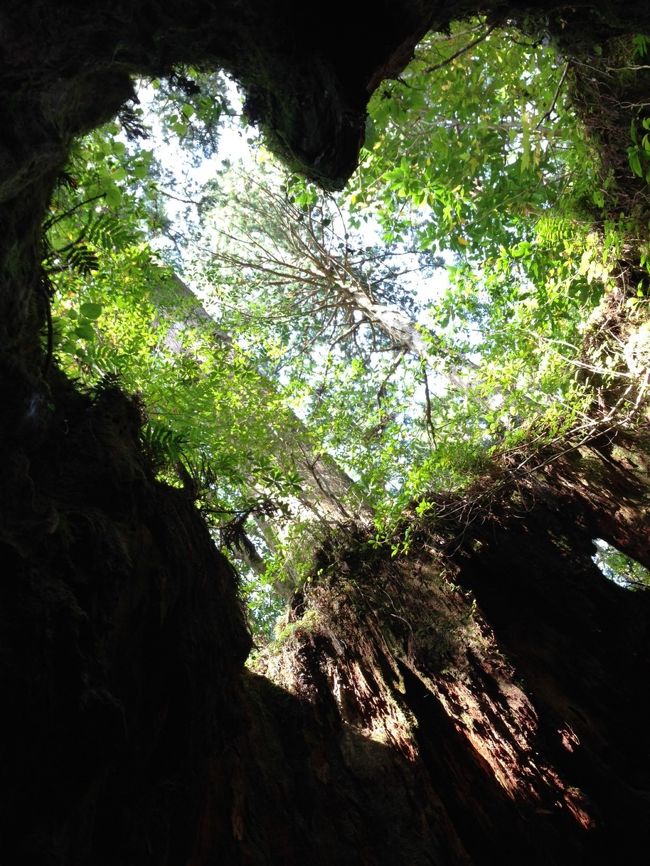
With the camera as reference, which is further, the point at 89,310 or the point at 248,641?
the point at 248,641

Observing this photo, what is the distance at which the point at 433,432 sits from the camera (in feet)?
25.6

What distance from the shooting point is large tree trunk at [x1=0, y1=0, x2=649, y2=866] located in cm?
222

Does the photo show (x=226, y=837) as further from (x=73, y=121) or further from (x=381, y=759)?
(x=73, y=121)

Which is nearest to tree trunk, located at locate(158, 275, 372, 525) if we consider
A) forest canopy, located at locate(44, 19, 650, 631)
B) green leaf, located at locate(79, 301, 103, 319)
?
forest canopy, located at locate(44, 19, 650, 631)

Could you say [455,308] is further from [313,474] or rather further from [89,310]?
[89,310]

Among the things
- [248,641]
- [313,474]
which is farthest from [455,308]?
[248,641]

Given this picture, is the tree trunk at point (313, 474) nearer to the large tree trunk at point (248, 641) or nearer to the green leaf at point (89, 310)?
the large tree trunk at point (248, 641)

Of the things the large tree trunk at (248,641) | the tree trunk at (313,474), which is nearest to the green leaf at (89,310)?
the large tree trunk at (248,641)

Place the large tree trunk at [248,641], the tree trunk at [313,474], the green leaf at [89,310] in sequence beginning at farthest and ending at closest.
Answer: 1. the tree trunk at [313,474]
2. the green leaf at [89,310]
3. the large tree trunk at [248,641]

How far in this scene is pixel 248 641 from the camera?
4031 mm

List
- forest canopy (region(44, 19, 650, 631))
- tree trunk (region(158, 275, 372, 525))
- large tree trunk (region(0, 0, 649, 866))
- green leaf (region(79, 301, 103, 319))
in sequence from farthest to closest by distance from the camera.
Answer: tree trunk (region(158, 275, 372, 525)), forest canopy (region(44, 19, 650, 631)), green leaf (region(79, 301, 103, 319)), large tree trunk (region(0, 0, 649, 866))

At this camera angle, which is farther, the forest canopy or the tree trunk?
the tree trunk

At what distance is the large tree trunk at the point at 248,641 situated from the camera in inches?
87.4

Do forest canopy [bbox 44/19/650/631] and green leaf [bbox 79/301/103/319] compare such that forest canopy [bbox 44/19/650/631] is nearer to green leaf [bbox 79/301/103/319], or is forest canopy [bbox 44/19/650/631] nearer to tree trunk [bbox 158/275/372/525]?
tree trunk [bbox 158/275/372/525]
